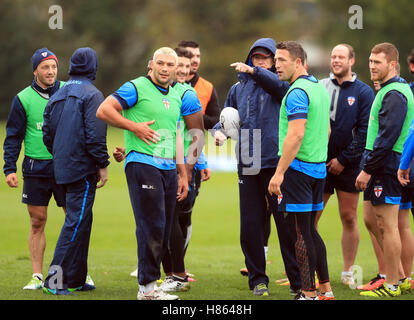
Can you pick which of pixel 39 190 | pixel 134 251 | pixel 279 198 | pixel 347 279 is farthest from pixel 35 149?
pixel 134 251

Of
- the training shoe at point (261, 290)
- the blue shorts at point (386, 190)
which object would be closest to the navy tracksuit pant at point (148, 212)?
the training shoe at point (261, 290)

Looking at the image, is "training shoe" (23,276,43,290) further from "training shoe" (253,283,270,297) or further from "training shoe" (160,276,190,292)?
"training shoe" (253,283,270,297)

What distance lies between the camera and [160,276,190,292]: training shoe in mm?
7727

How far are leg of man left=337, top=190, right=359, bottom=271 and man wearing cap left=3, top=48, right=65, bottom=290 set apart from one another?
3.18 meters

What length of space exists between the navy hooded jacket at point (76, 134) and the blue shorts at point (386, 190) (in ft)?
8.96

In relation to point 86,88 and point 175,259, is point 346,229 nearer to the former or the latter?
point 175,259

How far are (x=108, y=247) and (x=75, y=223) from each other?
197 inches

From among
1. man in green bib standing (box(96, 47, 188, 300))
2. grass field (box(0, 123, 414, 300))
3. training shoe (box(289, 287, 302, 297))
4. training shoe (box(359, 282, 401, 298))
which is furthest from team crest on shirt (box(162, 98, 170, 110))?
training shoe (box(359, 282, 401, 298))

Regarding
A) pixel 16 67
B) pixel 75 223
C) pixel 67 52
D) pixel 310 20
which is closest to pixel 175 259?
pixel 75 223

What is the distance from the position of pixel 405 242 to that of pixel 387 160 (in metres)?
1.10

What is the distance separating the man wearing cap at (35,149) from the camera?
25.8ft

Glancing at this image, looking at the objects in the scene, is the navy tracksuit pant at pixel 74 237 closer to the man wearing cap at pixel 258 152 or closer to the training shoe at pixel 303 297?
the man wearing cap at pixel 258 152

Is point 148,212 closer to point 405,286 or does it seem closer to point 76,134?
point 76,134

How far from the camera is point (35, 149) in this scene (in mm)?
7910
